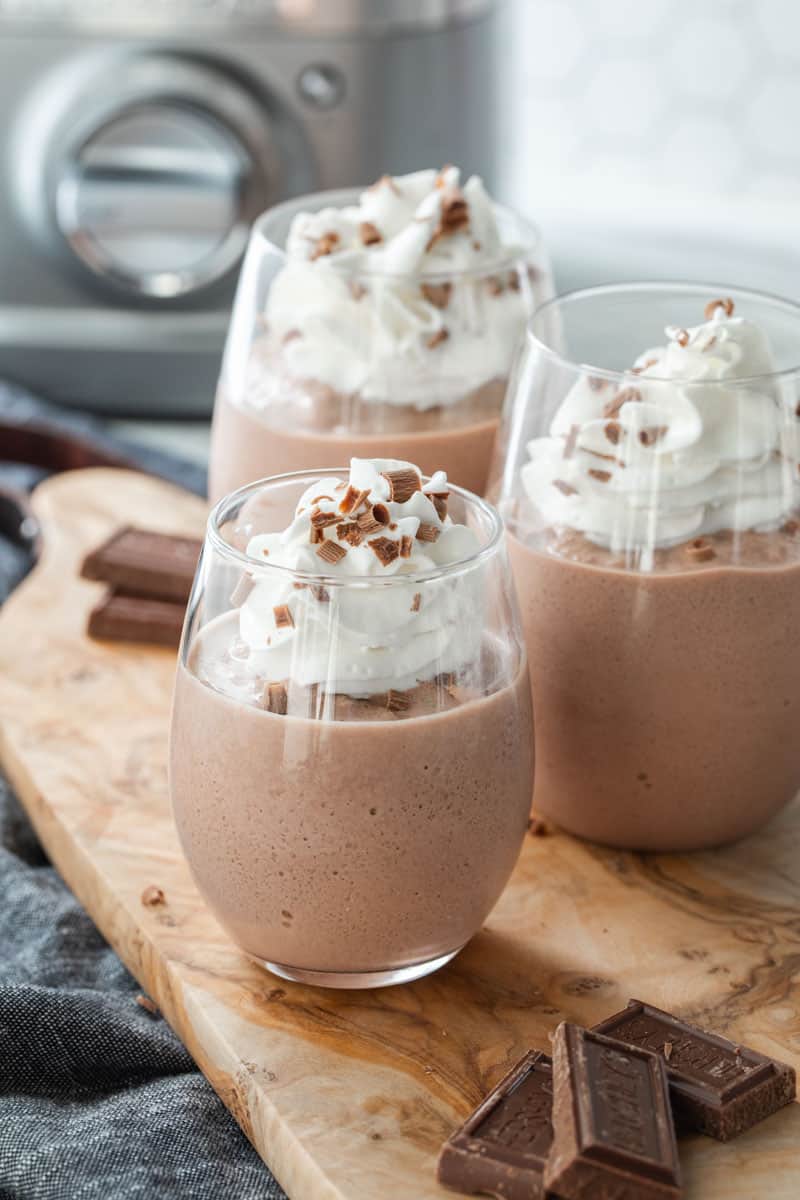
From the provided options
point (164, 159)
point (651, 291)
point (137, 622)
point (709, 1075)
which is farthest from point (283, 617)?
point (164, 159)

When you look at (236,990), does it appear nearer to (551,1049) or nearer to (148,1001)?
(148,1001)

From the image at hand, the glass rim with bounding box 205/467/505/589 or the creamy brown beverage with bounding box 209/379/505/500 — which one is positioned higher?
the glass rim with bounding box 205/467/505/589

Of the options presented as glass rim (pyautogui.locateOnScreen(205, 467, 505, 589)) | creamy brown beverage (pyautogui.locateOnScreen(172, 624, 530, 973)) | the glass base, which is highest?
glass rim (pyautogui.locateOnScreen(205, 467, 505, 589))

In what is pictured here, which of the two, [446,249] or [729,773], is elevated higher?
[446,249]

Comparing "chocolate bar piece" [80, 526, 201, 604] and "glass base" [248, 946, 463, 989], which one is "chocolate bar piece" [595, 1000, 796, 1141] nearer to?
"glass base" [248, 946, 463, 989]

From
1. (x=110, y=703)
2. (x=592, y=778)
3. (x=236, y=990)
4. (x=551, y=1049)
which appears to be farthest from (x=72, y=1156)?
(x=110, y=703)

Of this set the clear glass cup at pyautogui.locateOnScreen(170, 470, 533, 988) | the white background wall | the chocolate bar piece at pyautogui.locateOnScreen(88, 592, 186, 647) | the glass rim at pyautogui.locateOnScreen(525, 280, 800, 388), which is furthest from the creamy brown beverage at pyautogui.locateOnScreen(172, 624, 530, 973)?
the white background wall
